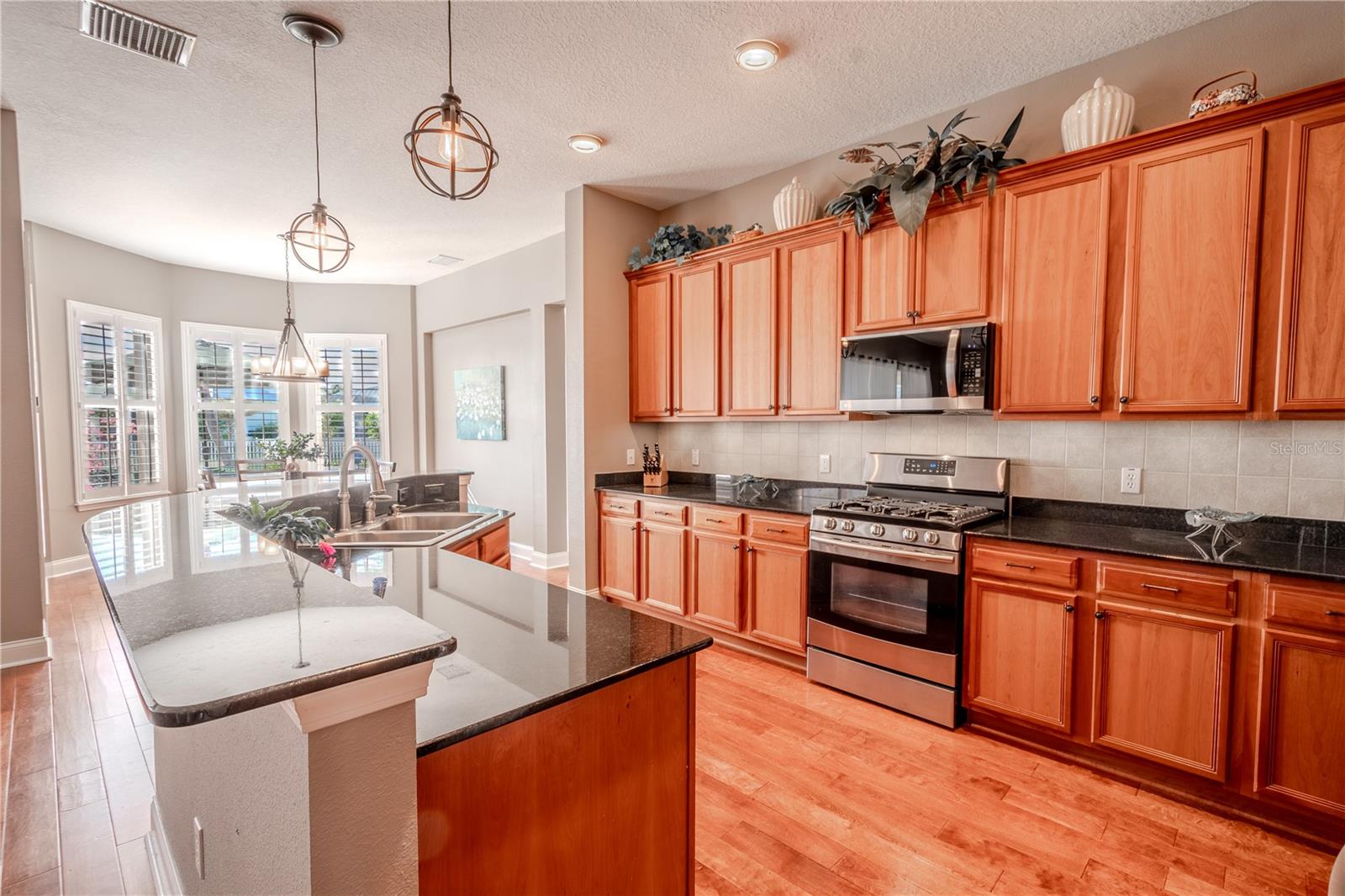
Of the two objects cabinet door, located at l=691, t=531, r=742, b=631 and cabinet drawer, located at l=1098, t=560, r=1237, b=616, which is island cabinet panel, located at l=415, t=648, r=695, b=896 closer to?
cabinet drawer, located at l=1098, t=560, r=1237, b=616

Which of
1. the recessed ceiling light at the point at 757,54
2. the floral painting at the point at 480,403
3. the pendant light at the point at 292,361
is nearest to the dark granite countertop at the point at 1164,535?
the recessed ceiling light at the point at 757,54

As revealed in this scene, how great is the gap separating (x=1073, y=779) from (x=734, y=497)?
7.07 ft

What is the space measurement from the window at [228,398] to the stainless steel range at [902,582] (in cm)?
628

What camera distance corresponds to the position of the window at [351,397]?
23.9ft

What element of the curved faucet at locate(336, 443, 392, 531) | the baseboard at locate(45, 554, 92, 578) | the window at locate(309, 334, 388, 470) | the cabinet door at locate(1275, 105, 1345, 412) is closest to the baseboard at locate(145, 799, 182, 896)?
the curved faucet at locate(336, 443, 392, 531)

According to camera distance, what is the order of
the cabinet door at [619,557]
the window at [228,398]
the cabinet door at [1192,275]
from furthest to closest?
the window at [228,398] → the cabinet door at [619,557] → the cabinet door at [1192,275]

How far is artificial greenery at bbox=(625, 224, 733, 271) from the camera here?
4039 millimetres

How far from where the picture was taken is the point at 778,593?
11.1 ft

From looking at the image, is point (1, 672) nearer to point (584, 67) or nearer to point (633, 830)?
point (633, 830)

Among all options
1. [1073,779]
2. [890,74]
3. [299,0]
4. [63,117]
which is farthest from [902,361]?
[63,117]

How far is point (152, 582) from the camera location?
42.3 inches

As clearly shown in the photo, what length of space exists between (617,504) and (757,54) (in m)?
2.73

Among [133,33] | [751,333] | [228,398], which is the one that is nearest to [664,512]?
[751,333]

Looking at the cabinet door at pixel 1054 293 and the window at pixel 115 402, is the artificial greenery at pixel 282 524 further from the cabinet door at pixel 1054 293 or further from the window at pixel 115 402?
the window at pixel 115 402
